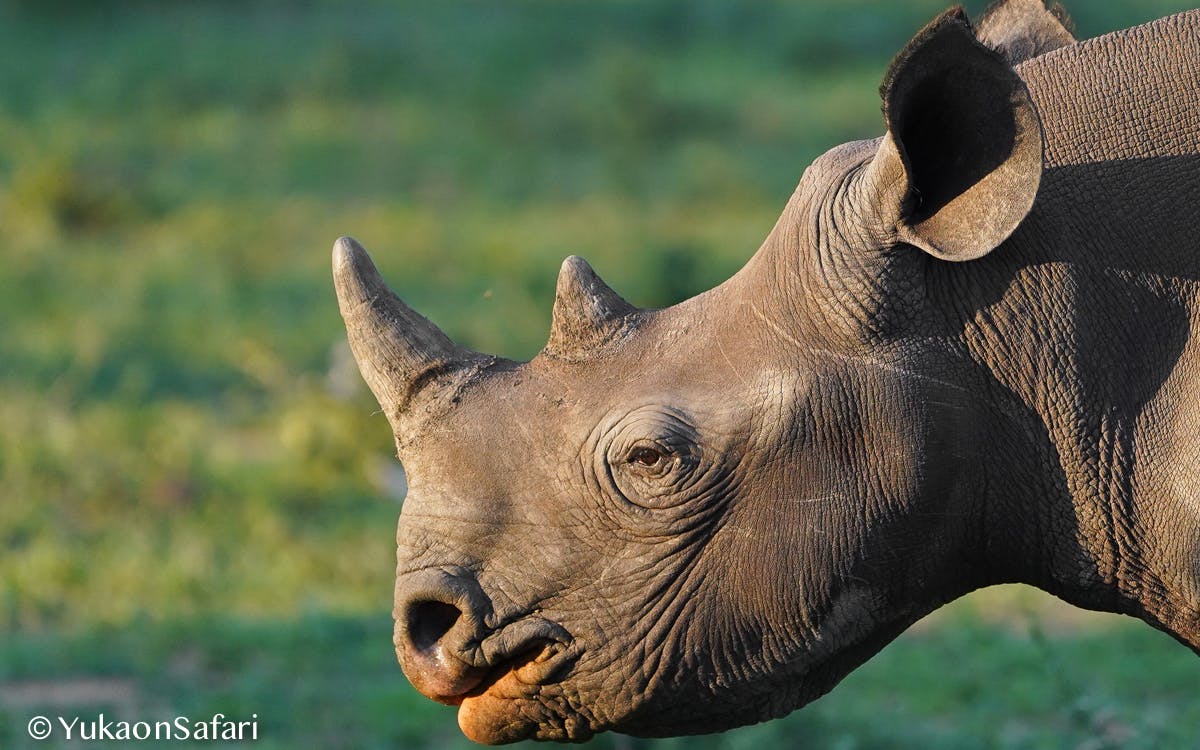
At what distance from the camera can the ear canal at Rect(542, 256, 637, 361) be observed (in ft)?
10.9

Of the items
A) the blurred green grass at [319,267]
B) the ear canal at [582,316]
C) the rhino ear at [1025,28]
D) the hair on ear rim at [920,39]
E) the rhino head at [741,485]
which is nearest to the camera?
the hair on ear rim at [920,39]

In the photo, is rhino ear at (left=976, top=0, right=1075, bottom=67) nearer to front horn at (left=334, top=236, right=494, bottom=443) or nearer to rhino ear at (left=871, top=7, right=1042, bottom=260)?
rhino ear at (left=871, top=7, right=1042, bottom=260)

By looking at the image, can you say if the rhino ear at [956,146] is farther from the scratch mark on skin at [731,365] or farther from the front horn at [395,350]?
the front horn at [395,350]

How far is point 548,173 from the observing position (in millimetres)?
12602

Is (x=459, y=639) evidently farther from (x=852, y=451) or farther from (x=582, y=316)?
(x=852, y=451)

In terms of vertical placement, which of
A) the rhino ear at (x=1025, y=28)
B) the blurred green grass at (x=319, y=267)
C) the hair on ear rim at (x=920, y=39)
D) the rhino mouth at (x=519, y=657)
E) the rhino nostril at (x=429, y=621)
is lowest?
the rhino mouth at (x=519, y=657)

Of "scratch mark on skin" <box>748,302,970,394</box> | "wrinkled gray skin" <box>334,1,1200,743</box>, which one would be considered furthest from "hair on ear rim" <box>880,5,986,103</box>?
"scratch mark on skin" <box>748,302,970,394</box>

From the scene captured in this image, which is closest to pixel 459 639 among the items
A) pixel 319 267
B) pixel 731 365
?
pixel 731 365

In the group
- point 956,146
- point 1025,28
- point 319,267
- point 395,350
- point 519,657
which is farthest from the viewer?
point 319,267

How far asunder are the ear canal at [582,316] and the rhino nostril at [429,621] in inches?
19.9

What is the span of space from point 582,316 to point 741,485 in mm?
437

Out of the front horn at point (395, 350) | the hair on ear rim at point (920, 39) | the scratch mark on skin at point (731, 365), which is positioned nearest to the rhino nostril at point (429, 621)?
the front horn at point (395, 350)

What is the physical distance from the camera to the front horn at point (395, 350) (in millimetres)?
3344

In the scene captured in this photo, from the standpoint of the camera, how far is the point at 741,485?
3.18 m
